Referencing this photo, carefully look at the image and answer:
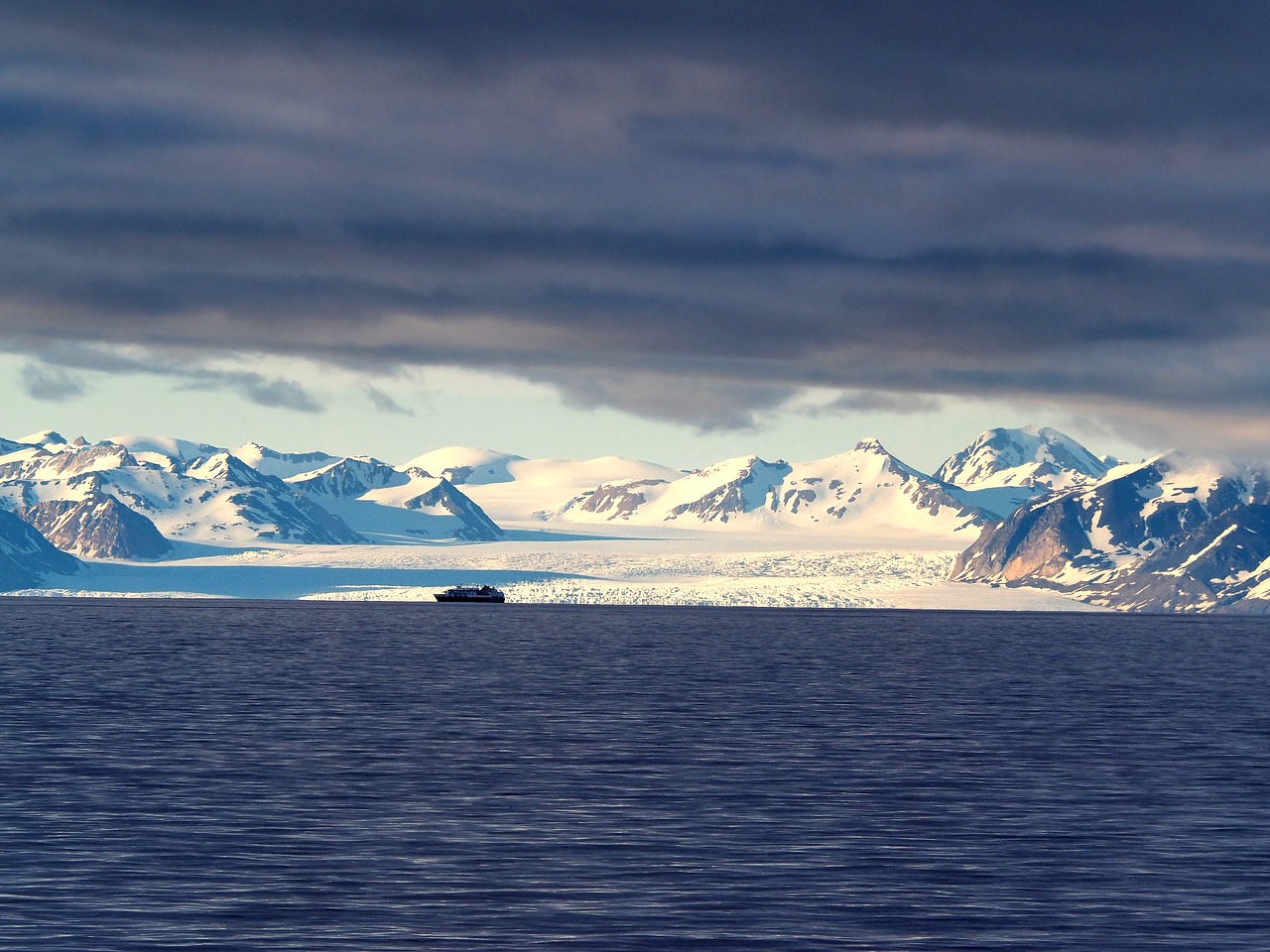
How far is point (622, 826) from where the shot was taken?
177ft

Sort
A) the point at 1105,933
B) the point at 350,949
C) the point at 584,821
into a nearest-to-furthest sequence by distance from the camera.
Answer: the point at 350,949, the point at 1105,933, the point at 584,821

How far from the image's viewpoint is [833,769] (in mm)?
71562

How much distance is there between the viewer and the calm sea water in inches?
1549

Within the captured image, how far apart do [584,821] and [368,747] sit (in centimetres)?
2531

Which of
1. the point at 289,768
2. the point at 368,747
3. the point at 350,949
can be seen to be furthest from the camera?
the point at 368,747

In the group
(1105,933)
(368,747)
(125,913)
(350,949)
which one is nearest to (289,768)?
(368,747)

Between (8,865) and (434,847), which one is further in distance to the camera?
(434,847)

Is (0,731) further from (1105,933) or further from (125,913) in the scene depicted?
(1105,933)

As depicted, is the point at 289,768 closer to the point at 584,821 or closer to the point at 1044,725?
the point at 584,821

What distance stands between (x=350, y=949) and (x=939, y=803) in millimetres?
29768

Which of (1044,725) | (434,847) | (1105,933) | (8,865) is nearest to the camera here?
(1105,933)

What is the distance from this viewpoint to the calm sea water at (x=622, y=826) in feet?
129

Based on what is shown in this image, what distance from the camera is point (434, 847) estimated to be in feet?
162

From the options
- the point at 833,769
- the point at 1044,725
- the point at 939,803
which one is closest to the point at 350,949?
the point at 939,803
